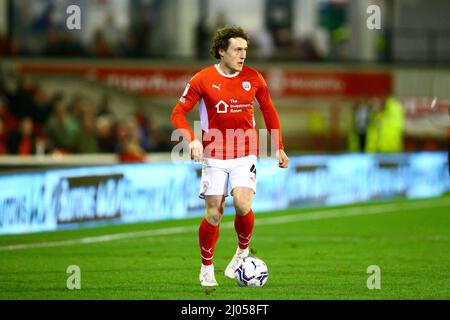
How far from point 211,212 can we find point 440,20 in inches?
976

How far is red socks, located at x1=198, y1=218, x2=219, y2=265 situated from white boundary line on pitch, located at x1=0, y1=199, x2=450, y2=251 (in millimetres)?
4024

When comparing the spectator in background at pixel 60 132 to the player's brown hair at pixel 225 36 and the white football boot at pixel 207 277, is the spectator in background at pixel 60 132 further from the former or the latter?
the player's brown hair at pixel 225 36

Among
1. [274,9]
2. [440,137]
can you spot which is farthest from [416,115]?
[274,9]

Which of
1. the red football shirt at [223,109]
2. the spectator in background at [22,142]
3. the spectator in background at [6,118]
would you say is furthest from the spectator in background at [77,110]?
the red football shirt at [223,109]

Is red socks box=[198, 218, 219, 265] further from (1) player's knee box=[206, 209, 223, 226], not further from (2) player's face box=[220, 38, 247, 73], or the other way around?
(2) player's face box=[220, 38, 247, 73]

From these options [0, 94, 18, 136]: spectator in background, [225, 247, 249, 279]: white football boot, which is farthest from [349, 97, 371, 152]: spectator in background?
[225, 247, 249, 279]: white football boot

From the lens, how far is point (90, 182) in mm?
17188

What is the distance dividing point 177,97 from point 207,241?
17.8 m

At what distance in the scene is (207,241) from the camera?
10992 mm

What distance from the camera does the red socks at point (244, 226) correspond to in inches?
Answer: 440

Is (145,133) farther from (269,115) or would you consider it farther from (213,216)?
(213,216)

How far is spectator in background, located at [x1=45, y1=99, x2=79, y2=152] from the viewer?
21.5 m

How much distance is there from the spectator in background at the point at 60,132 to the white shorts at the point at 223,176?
10.8 m
